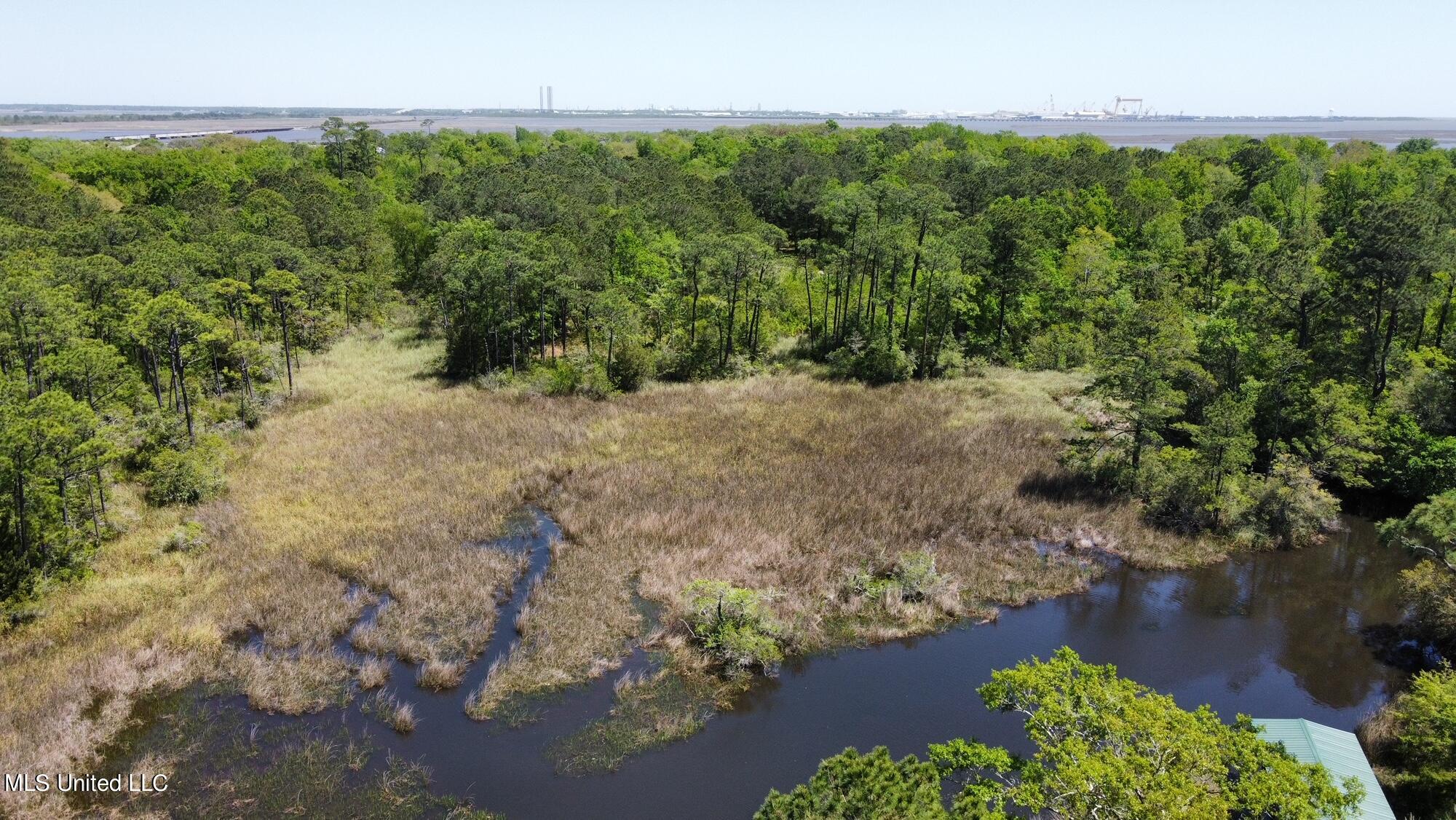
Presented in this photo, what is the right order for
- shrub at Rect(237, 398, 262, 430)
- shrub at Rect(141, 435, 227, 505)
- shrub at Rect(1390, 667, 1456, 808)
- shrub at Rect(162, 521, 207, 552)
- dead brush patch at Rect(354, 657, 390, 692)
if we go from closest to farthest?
shrub at Rect(1390, 667, 1456, 808) → dead brush patch at Rect(354, 657, 390, 692) → shrub at Rect(162, 521, 207, 552) → shrub at Rect(141, 435, 227, 505) → shrub at Rect(237, 398, 262, 430)

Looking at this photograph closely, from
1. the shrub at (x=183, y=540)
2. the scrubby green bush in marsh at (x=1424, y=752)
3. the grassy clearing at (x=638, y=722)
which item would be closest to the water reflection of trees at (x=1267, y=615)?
the scrubby green bush in marsh at (x=1424, y=752)

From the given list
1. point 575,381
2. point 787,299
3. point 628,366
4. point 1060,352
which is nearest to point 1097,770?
point 628,366

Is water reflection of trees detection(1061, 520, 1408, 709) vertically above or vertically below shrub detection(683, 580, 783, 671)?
below

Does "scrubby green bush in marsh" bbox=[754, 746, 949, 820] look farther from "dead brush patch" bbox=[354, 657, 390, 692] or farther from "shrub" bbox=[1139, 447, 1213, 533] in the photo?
"shrub" bbox=[1139, 447, 1213, 533]

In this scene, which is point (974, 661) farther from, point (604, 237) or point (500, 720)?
point (604, 237)

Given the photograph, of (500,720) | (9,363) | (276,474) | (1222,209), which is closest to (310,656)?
(500,720)

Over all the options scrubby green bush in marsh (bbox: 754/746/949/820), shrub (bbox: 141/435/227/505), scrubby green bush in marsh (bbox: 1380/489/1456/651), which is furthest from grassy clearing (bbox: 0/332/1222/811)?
scrubby green bush in marsh (bbox: 754/746/949/820)

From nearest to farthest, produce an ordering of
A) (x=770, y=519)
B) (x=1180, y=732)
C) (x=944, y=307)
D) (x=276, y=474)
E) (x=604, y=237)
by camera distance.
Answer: (x=1180, y=732) < (x=770, y=519) < (x=276, y=474) < (x=944, y=307) < (x=604, y=237)
